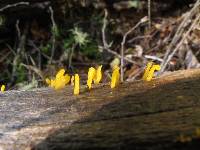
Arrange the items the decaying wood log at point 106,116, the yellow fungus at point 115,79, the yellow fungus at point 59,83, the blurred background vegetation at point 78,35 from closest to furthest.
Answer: the decaying wood log at point 106,116 → the yellow fungus at point 115,79 → the yellow fungus at point 59,83 → the blurred background vegetation at point 78,35

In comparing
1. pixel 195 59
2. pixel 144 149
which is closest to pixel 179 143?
pixel 144 149

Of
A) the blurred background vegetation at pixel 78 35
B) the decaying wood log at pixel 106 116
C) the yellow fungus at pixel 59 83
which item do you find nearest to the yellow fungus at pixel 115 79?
the decaying wood log at pixel 106 116

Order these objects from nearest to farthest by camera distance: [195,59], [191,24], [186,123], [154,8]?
[186,123] < [195,59] < [191,24] < [154,8]

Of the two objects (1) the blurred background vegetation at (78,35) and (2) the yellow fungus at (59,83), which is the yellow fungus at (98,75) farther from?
(1) the blurred background vegetation at (78,35)

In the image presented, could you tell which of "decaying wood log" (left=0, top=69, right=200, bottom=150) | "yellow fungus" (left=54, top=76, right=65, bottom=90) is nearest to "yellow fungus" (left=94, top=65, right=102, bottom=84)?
"decaying wood log" (left=0, top=69, right=200, bottom=150)

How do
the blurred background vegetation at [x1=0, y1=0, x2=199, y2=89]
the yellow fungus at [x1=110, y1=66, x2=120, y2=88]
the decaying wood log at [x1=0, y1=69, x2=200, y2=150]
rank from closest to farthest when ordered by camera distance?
the decaying wood log at [x1=0, y1=69, x2=200, y2=150], the yellow fungus at [x1=110, y1=66, x2=120, y2=88], the blurred background vegetation at [x1=0, y1=0, x2=199, y2=89]

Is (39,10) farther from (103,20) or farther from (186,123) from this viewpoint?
(186,123)

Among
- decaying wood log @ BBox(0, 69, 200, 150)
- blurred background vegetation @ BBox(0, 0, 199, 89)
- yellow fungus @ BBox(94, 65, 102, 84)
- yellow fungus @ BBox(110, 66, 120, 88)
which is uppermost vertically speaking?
blurred background vegetation @ BBox(0, 0, 199, 89)

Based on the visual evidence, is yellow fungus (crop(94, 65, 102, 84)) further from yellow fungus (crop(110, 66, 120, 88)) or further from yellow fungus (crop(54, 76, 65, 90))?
yellow fungus (crop(54, 76, 65, 90))

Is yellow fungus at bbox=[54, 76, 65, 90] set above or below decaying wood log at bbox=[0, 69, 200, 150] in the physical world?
above
